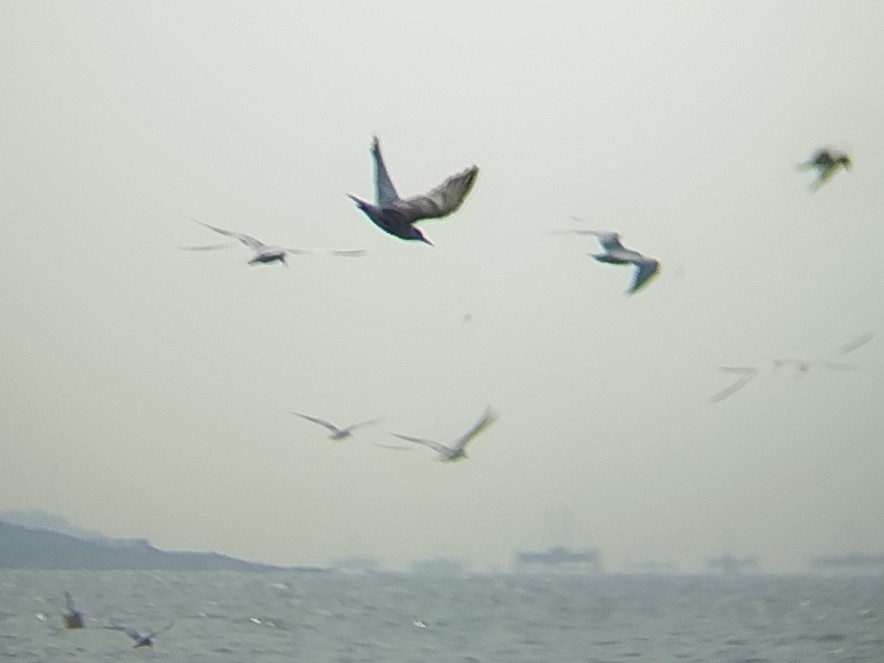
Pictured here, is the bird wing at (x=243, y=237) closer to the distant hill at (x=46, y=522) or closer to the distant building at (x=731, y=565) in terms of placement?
the distant hill at (x=46, y=522)

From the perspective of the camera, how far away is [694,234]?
142 cm

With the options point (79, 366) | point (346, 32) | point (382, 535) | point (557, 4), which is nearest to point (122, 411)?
point (79, 366)

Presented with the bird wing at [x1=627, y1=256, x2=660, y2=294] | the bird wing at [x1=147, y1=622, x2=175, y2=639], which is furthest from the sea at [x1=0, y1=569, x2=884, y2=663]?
the bird wing at [x1=627, y1=256, x2=660, y2=294]

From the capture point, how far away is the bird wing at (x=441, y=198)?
4.56 ft

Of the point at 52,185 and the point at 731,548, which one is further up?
the point at 52,185

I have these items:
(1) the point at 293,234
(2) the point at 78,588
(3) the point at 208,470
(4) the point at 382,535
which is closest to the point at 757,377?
(4) the point at 382,535

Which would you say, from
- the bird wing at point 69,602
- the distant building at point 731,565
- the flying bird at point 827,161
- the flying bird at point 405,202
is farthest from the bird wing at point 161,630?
the flying bird at point 827,161

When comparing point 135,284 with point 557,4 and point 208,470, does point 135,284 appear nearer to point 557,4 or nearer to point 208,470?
point 208,470

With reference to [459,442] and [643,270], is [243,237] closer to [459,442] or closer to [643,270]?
[459,442]

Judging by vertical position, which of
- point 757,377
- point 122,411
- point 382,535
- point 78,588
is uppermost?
point 757,377

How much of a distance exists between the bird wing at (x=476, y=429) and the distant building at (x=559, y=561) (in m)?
0.18

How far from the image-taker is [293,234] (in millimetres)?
1396

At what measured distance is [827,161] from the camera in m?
1.41

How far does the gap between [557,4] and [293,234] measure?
50 cm
